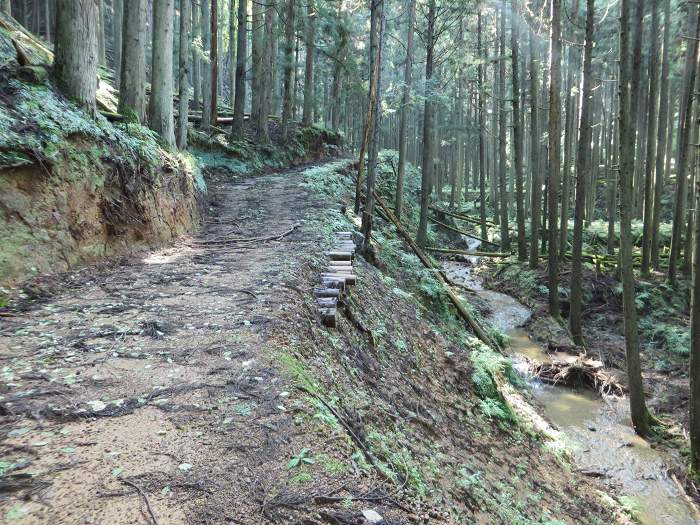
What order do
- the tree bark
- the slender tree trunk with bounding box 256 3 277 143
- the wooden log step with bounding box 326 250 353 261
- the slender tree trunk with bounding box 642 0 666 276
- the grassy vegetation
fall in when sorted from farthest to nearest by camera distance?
the slender tree trunk with bounding box 256 3 277 143 < the slender tree trunk with bounding box 642 0 666 276 < the tree bark < the wooden log step with bounding box 326 250 353 261 < the grassy vegetation

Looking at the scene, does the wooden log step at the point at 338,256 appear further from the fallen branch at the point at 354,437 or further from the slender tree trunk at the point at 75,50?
the fallen branch at the point at 354,437

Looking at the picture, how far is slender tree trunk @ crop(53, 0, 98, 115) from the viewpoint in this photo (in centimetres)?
663

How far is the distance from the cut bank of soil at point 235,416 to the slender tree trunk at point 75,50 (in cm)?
265

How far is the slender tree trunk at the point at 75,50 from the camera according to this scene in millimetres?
6629

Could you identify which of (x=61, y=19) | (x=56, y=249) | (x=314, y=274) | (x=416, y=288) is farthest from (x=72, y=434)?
(x=416, y=288)

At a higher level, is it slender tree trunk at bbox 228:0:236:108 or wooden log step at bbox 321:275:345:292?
slender tree trunk at bbox 228:0:236:108

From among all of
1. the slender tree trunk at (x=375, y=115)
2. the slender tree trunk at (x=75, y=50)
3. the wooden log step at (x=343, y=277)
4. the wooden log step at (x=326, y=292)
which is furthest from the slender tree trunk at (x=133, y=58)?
the wooden log step at (x=326, y=292)

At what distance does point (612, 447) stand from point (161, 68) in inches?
470

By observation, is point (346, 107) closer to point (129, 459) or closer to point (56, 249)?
point (56, 249)

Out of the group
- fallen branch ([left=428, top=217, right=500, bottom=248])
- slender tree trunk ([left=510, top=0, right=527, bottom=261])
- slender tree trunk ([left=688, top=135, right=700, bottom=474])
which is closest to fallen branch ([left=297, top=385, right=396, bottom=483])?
slender tree trunk ([left=688, top=135, right=700, bottom=474])

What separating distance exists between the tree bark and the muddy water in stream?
1007cm

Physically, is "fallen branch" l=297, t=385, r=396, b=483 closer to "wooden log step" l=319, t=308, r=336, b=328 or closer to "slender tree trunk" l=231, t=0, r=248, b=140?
"wooden log step" l=319, t=308, r=336, b=328

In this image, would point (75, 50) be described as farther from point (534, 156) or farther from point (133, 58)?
point (534, 156)

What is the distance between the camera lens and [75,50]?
6.73 m
